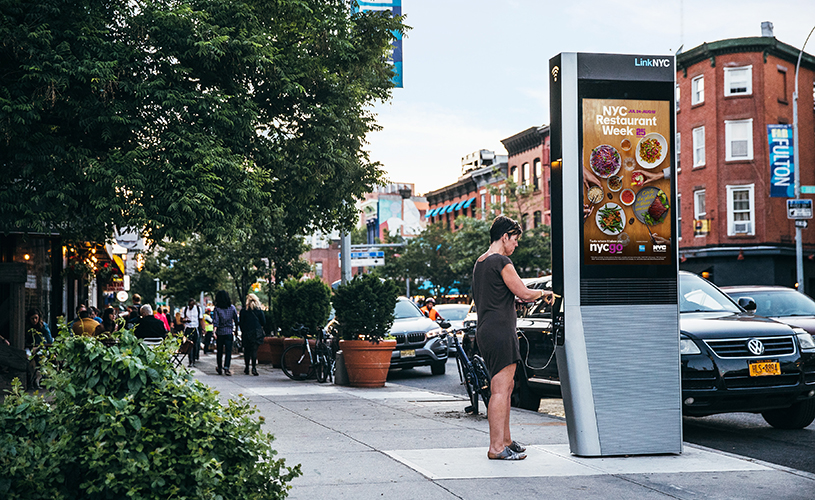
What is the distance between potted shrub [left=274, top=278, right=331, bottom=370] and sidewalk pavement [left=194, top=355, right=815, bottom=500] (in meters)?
8.36

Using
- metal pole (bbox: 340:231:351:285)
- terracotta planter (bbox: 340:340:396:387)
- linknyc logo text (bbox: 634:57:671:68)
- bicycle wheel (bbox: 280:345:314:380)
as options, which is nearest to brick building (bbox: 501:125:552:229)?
metal pole (bbox: 340:231:351:285)

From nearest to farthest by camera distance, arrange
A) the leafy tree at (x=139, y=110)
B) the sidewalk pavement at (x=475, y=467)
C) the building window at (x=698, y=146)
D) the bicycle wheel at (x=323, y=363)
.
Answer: the sidewalk pavement at (x=475, y=467)
the leafy tree at (x=139, y=110)
the bicycle wheel at (x=323, y=363)
the building window at (x=698, y=146)

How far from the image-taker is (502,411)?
6719 mm

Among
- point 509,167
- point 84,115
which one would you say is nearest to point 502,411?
point 84,115

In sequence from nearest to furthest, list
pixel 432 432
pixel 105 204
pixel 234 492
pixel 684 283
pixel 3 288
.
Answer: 1. pixel 234 492
2. pixel 432 432
3. pixel 684 283
4. pixel 105 204
5. pixel 3 288

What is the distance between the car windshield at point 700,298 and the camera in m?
9.95

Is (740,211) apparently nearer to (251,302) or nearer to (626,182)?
(251,302)

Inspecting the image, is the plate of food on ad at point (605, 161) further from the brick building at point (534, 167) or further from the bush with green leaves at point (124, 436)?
the brick building at point (534, 167)

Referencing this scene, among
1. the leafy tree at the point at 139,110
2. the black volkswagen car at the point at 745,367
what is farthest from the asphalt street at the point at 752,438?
the leafy tree at the point at 139,110

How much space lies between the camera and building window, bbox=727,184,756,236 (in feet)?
131

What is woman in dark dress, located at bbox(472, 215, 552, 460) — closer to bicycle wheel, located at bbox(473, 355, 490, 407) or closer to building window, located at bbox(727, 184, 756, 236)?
bicycle wheel, located at bbox(473, 355, 490, 407)

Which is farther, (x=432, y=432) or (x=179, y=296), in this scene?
(x=179, y=296)

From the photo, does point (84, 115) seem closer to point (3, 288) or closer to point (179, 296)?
point (3, 288)

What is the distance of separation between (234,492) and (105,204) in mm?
9296
